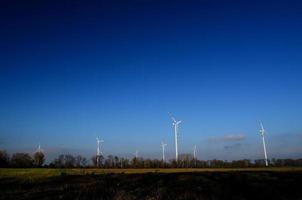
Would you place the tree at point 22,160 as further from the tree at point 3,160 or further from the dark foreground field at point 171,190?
the dark foreground field at point 171,190

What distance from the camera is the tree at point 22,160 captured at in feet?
334

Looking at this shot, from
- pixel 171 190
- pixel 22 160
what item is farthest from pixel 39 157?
pixel 171 190

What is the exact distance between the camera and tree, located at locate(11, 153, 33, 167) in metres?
102

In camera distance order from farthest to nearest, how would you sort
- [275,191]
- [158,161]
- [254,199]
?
[158,161] < [275,191] < [254,199]

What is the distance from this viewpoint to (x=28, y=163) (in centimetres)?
10619

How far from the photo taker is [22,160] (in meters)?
106

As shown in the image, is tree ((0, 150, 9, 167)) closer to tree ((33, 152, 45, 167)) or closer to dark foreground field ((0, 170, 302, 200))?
tree ((33, 152, 45, 167))

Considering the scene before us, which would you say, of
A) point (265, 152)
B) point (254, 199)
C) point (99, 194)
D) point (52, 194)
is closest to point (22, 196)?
point (52, 194)

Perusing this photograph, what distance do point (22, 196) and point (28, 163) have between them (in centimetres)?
10116

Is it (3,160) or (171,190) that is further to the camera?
(3,160)

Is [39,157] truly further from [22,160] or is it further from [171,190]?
[171,190]

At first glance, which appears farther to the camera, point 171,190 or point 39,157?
point 39,157

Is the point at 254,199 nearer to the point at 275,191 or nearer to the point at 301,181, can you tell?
the point at 275,191

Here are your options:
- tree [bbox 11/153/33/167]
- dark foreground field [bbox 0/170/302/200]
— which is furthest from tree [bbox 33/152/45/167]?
dark foreground field [bbox 0/170/302/200]
